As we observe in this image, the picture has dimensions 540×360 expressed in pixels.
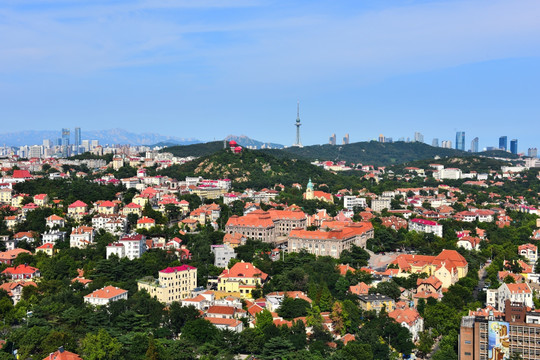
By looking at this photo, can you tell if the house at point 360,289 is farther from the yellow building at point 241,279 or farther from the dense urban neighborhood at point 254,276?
the yellow building at point 241,279

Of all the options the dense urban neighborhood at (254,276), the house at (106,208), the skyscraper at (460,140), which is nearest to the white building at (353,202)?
the dense urban neighborhood at (254,276)

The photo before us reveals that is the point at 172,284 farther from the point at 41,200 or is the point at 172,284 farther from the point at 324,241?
the point at 41,200

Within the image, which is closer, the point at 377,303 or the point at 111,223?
the point at 377,303

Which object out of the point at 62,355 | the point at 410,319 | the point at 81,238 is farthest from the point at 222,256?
the point at 62,355

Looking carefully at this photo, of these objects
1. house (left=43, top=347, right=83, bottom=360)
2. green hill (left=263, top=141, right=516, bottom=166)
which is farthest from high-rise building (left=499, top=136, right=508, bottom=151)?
house (left=43, top=347, right=83, bottom=360)

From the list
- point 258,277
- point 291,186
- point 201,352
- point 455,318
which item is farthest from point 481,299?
point 291,186
